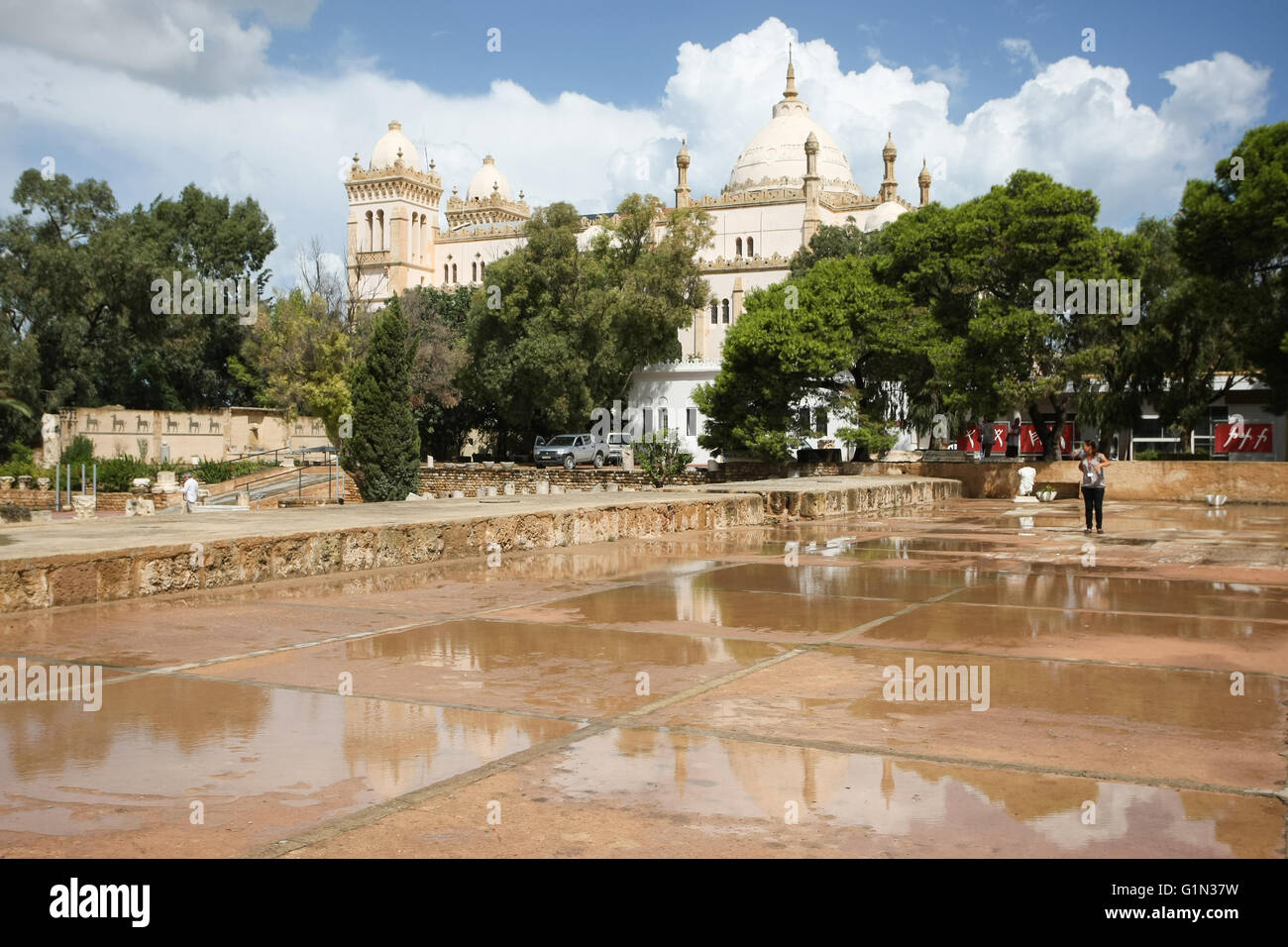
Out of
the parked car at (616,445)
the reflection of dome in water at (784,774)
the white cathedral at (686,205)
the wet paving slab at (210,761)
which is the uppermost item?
the white cathedral at (686,205)

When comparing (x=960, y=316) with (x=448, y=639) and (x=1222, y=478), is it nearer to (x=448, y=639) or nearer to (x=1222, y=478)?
(x=1222, y=478)

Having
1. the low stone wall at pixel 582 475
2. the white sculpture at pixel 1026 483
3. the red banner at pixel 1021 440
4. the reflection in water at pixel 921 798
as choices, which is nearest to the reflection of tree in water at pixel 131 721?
the reflection in water at pixel 921 798

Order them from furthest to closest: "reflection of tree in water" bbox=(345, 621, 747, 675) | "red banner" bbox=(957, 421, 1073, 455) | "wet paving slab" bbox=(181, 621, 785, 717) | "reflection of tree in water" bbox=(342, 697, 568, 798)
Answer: "red banner" bbox=(957, 421, 1073, 455) < "reflection of tree in water" bbox=(345, 621, 747, 675) < "wet paving slab" bbox=(181, 621, 785, 717) < "reflection of tree in water" bbox=(342, 697, 568, 798)

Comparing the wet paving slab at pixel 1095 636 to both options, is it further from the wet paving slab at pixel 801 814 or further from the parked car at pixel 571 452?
the parked car at pixel 571 452

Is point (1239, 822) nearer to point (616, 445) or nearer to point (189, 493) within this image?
point (189, 493)

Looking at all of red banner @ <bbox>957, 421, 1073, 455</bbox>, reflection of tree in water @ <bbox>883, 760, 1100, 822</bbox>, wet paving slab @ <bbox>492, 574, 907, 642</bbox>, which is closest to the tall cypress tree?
red banner @ <bbox>957, 421, 1073, 455</bbox>

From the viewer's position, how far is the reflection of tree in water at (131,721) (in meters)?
3.81

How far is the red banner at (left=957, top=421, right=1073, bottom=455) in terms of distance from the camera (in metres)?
40.6

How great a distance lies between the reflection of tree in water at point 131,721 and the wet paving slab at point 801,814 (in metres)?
1.23

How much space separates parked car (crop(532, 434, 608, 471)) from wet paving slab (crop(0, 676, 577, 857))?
1442 inches

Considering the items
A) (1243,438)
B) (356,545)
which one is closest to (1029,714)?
(356,545)

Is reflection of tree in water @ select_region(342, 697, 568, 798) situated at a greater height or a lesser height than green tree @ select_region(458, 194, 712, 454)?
lesser

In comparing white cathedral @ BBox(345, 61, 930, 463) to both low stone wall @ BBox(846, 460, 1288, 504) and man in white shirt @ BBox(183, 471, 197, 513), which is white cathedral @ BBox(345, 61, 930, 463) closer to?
low stone wall @ BBox(846, 460, 1288, 504)

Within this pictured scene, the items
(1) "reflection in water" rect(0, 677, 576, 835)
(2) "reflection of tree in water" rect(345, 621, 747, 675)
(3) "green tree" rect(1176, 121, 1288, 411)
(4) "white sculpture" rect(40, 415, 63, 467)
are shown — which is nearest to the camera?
(1) "reflection in water" rect(0, 677, 576, 835)
